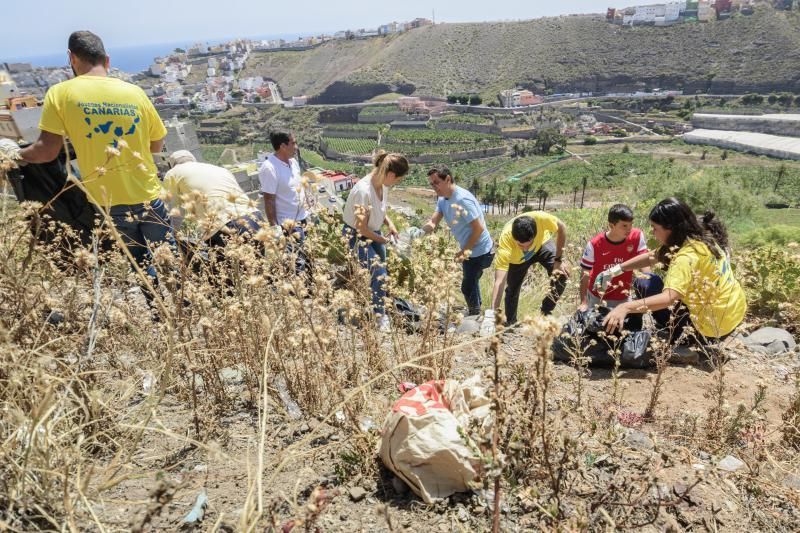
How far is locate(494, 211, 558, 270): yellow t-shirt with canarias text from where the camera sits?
4.16 meters

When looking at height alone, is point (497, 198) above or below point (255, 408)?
below

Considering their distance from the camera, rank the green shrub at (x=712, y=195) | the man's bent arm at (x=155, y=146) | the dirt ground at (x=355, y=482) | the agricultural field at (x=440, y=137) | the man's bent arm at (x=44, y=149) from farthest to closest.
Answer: the agricultural field at (x=440, y=137) → the green shrub at (x=712, y=195) → the man's bent arm at (x=155, y=146) → the man's bent arm at (x=44, y=149) → the dirt ground at (x=355, y=482)

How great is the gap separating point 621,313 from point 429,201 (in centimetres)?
4730

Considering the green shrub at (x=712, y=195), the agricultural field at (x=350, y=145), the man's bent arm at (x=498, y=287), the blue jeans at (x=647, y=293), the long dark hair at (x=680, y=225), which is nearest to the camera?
the long dark hair at (x=680, y=225)

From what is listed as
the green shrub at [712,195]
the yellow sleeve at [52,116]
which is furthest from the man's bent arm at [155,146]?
the green shrub at [712,195]

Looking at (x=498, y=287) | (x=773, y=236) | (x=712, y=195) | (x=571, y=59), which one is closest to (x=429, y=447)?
(x=498, y=287)

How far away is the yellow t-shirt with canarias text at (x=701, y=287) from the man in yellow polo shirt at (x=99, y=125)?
2975 millimetres

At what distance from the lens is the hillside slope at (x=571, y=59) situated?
3410 inches

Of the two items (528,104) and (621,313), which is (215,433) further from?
(528,104)

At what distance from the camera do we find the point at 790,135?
6625cm

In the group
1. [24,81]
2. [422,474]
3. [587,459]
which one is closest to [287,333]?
[422,474]

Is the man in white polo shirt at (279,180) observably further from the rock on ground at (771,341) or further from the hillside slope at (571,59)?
the hillside slope at (571,59)

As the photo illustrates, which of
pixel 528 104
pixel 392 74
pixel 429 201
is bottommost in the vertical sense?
pixel 429 201

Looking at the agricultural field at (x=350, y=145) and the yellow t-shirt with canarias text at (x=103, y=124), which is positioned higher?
the yellow t-shirt with canarias text at (x=103, y=124)
